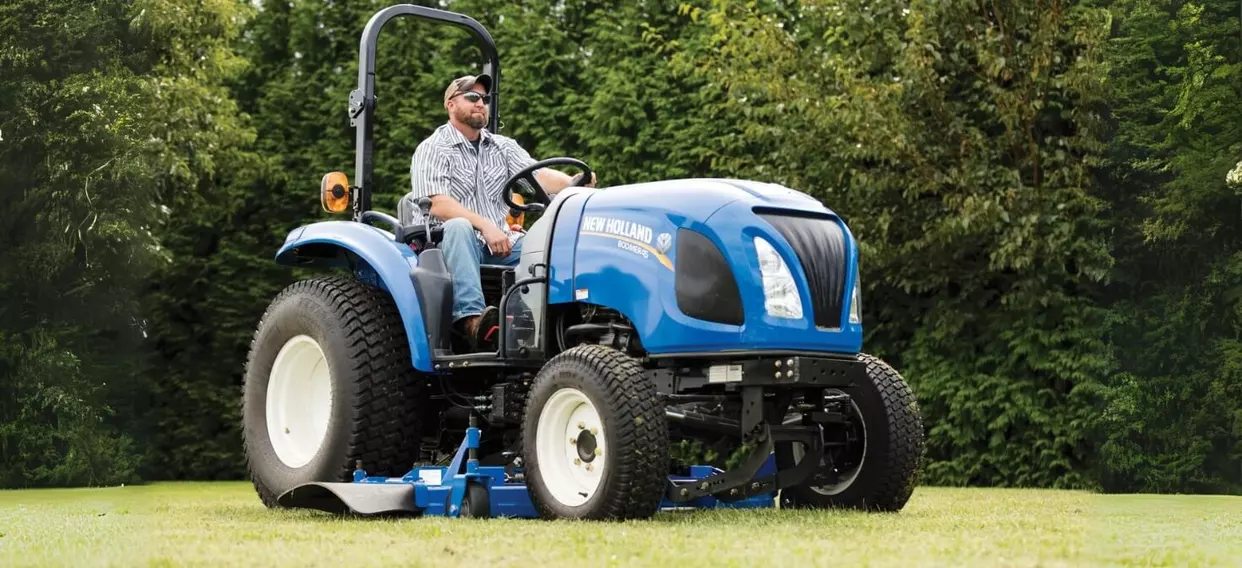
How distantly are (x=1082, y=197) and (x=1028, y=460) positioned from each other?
1.91 m

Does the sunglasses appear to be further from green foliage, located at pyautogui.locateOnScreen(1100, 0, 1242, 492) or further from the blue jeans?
green foliage, located at pyautogui.locateOnScreen(1100, 0, 1242, 492)

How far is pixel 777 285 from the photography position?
6.06 metres

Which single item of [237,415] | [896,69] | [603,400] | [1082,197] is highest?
[896,69]

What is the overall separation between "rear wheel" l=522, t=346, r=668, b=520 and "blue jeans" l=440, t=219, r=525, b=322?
0.86m

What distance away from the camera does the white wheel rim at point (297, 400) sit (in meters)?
7.63

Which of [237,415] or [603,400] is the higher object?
[603,400]

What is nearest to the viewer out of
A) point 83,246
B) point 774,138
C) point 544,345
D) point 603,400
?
point 603,400

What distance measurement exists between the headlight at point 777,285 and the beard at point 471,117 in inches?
74.9

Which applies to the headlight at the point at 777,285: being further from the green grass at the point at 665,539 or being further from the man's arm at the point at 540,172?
the man's arm at the point at 540,172

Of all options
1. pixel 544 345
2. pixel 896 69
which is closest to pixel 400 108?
pixel 896 69

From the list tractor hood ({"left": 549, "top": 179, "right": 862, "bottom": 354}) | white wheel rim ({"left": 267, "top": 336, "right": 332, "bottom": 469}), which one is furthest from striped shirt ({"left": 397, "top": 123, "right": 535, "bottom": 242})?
tractor hood ({"left": 549, "top": 179, "right": 862, "bottom": 354})

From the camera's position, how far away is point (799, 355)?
6.09 m

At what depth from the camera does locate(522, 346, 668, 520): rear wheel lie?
5.80 m

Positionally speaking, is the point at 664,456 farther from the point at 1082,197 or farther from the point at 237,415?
the point at 237,415
